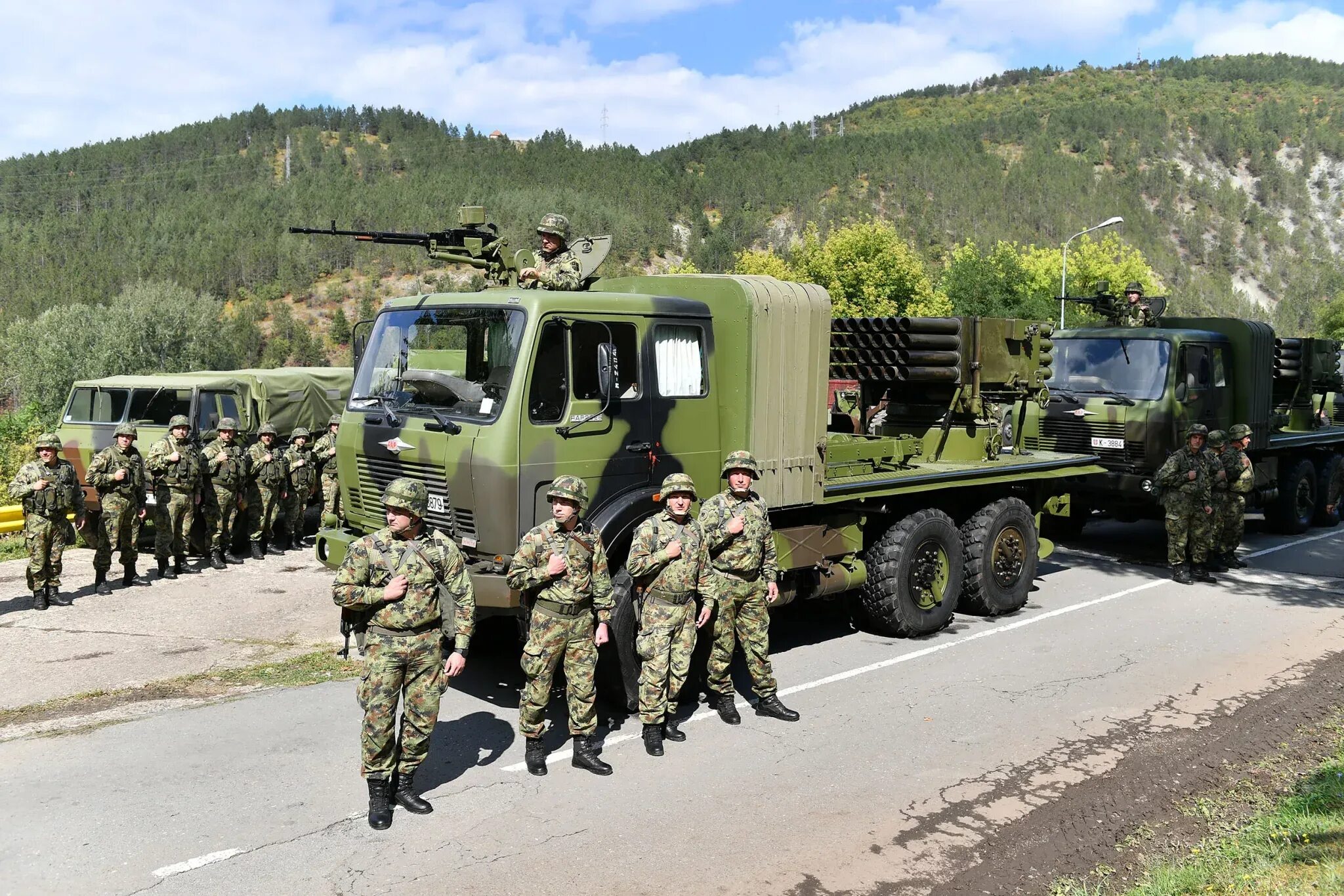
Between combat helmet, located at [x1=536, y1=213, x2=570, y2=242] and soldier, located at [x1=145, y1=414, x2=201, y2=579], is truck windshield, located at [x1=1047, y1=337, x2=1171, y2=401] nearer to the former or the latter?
combat helmet, located at [x1=536, y1=213, x2=570, y2=242]

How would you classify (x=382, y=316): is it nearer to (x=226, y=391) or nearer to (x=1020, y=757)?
(x=1020, y=757)

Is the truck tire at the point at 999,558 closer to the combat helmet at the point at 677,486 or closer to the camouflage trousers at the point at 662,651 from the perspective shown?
the camouflage trousers at the point at 662,651

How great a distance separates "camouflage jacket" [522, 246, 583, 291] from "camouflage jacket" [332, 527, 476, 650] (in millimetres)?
2371

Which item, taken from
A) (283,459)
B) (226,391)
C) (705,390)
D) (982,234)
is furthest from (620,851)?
(982,234)

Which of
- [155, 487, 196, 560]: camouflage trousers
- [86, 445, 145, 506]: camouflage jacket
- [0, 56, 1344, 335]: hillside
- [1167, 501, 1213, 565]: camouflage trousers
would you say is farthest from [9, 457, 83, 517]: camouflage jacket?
[0, 56, 1344, 335]: hillside

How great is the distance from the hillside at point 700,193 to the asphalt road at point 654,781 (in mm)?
56417

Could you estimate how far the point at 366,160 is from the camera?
309ft

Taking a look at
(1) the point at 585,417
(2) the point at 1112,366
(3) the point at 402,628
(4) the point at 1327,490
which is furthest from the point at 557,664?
(4) the point at 1327,490

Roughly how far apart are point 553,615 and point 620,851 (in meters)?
1.34

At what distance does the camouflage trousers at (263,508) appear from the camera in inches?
483

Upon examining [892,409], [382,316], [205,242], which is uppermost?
[205,242]

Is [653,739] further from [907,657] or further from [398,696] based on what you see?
[907,657]

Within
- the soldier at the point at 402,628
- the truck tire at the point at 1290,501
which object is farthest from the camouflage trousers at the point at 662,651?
the truck tire at the point at 1290,501

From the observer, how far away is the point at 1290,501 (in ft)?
47.1
